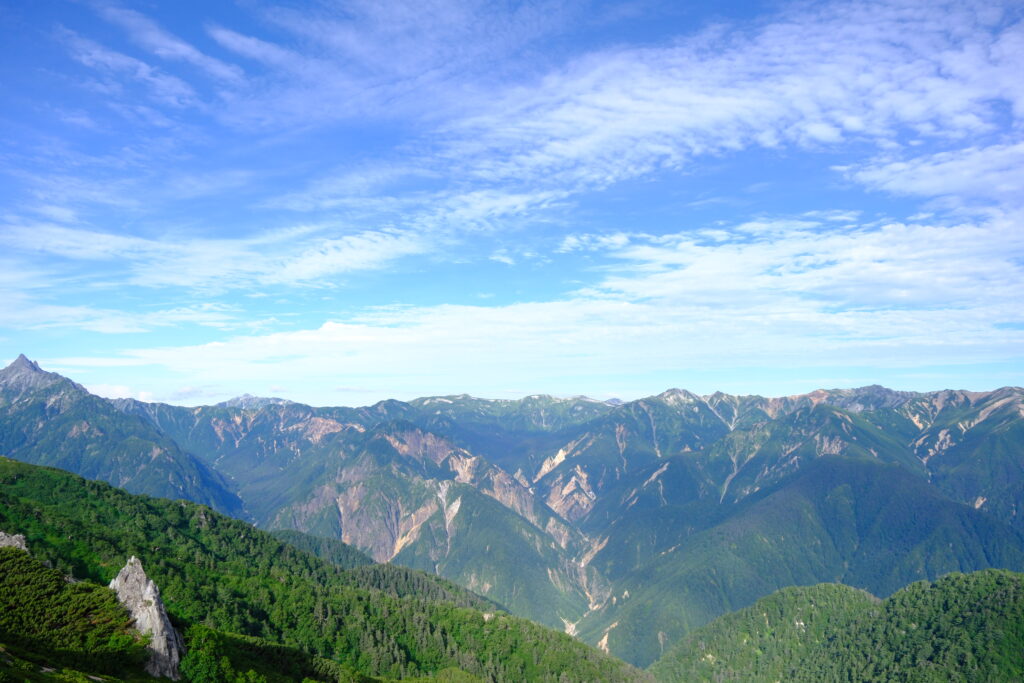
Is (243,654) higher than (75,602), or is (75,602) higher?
(75,602)

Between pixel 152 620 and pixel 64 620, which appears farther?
pixel 152 620

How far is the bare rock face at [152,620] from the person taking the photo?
318 ft

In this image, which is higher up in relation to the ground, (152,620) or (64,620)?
(64,620)

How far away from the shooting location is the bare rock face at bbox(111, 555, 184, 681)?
96.8 m

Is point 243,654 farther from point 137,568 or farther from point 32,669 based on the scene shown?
point 32,669

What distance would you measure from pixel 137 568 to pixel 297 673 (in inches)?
1786

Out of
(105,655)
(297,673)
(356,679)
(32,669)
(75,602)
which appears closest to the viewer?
(32,669)

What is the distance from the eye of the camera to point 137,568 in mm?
104312

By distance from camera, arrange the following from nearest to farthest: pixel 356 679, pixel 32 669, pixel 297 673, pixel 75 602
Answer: pixel 32 669 → pixel 75 602 → pixel 297 673 → pixel 356 679

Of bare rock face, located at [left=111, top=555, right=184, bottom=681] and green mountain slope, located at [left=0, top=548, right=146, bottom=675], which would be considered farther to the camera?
bare rock face, located at [left=111, top=555, right=184, bottom=681]

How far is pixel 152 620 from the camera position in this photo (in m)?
99.2

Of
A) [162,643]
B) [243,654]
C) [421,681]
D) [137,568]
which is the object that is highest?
[137,568]

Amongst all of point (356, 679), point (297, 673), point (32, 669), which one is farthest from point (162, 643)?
point (356, 679)

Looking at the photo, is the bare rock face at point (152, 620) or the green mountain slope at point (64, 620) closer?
the green mountain slope at point (64, 620)
